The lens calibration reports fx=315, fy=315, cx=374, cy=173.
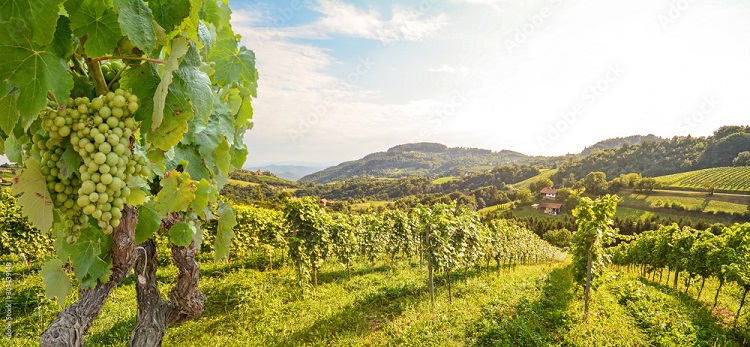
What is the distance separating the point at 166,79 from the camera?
0.96m

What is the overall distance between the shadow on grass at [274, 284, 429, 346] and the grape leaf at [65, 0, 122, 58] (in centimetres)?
916

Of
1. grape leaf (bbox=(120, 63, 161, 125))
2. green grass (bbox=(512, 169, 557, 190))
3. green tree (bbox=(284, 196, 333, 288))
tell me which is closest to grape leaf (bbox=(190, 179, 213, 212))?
grape leaf (bbox=(120, 63, 161, 125))

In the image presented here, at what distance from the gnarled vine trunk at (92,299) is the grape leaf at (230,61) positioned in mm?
821

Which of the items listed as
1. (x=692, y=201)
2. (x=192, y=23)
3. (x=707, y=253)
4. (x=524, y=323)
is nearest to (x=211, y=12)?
(x=192, y=23)

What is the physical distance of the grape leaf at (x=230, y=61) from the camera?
1.74 meters

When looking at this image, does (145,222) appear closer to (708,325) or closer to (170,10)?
(170,10)

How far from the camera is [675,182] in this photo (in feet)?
296

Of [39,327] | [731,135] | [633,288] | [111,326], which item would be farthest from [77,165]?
[731,135]

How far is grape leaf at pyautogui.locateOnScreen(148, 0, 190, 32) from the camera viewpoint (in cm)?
110

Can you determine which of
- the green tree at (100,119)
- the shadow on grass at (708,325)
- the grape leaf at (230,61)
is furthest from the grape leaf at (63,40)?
the shadow on grass at (708,325)

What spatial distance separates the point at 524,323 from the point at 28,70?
456 inches

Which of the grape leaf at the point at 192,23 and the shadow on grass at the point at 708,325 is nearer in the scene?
the grape leaf at the point at 192,23

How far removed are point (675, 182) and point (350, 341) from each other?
119 meters

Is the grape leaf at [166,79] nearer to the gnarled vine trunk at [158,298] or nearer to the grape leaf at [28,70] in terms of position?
the grape leaf at [28,70]
